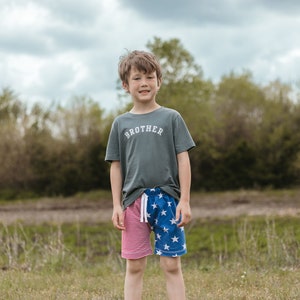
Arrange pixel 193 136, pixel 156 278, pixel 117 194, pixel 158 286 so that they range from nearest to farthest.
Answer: pixel 117 194 → pixel 158 286 → pixel 156 278 → pixel 193 136

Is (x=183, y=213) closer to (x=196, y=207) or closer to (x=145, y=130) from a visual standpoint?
(x=145, y=130)

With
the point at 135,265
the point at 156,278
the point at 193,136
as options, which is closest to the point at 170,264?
the point at 135,265

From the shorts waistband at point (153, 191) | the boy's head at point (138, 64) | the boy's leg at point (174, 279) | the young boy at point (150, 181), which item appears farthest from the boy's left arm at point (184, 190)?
the boy's head at point (138, 64)

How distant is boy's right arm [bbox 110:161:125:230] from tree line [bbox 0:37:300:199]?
20817mm

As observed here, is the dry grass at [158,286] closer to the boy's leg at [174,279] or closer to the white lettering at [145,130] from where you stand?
the boy's leg at [174,279]

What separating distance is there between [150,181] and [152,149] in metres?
0.19

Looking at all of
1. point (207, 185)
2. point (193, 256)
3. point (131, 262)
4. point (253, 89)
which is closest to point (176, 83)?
point (207, 185)

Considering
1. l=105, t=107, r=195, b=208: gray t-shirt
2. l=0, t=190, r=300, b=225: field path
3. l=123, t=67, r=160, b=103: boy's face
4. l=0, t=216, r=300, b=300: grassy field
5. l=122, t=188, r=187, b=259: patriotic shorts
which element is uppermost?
l=123, t=67, r=160, b=103: boy's face

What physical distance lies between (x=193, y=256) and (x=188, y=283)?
4767mm

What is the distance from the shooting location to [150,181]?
363cm

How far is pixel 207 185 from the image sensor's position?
27.1 meters

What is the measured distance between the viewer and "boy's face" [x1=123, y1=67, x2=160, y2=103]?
12.1 ft

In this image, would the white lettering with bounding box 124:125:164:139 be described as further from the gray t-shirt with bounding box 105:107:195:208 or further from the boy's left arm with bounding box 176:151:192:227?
the boy's left arm with bounding box 176:151:192:227

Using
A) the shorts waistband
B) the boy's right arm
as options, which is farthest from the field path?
the shorts waistband
